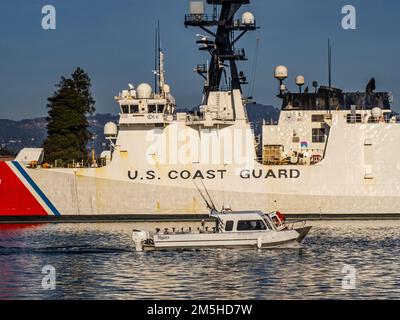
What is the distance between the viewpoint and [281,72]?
172ft

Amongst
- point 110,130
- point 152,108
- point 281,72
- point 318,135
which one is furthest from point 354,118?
point 110,130

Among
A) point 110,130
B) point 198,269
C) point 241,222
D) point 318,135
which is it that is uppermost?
point 110,130

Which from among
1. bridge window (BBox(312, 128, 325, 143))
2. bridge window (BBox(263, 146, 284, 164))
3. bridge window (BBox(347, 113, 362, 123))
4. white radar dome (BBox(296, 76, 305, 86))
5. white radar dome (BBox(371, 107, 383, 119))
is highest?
white radar dome (BBox(296, 76, 305, 86))

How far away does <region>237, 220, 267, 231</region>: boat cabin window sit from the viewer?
109ft

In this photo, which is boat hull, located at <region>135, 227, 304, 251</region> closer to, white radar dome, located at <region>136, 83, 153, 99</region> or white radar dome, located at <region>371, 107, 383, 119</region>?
white radar dome, located at <region>136, 83, 153, 99</region>

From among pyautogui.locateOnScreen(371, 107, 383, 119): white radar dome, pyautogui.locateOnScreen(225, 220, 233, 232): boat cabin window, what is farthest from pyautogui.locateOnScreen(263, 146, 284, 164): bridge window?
pyautogui.locateOnScreen(225, 220, 233, 232): boat cabin window

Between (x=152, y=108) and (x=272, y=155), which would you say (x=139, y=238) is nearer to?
(x=152, y=108)

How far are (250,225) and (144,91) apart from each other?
1690 centimetres

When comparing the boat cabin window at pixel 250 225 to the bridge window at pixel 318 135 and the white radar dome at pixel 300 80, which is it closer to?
the bridge window at pixel 318 135

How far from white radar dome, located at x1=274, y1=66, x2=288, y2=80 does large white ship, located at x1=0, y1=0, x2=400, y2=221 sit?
5065 mm

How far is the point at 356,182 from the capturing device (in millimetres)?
47469
